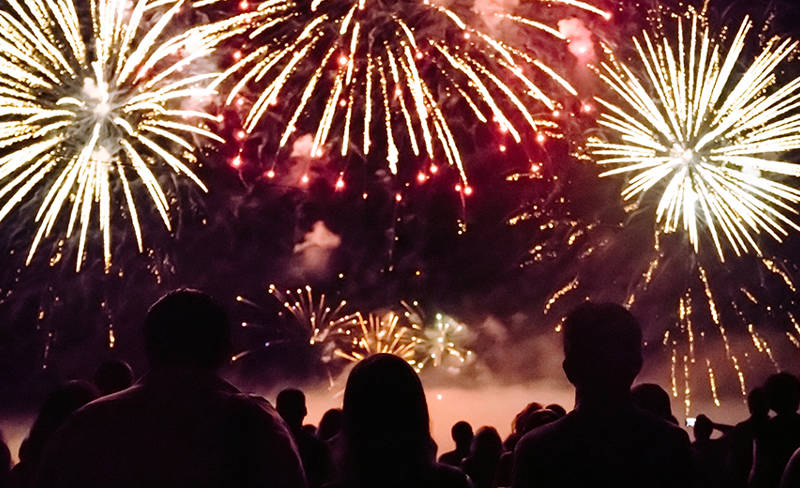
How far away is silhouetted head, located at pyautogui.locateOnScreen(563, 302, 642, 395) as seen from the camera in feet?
11.8

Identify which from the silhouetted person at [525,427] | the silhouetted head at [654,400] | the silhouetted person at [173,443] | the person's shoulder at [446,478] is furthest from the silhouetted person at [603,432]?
the silhouetted head at [654,400]

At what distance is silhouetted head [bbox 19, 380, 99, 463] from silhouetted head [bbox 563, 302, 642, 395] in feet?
8.04

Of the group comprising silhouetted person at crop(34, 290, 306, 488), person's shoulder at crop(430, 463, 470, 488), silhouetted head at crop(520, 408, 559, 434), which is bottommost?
person's shoulder at crop(430, 463, 470, 488)

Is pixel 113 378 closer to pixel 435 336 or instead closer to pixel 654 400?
pixel 654 400

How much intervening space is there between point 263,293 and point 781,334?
13092 mm

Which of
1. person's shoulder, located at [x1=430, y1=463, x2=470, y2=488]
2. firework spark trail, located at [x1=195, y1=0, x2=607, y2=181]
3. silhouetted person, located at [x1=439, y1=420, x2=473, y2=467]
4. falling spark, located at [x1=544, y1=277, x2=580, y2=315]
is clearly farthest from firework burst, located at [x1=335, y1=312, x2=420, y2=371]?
person's shoulder, located at [x1=430, y1=463, x2=470, y2=488]

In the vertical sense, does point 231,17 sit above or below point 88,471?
above

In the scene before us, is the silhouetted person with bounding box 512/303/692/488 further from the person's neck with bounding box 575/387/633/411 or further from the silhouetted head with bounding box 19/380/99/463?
the silhouetted head with bounding box 19/380/99/463

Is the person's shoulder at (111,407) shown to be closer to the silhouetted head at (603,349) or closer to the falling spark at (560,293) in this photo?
the silhouetted head at (603,349)

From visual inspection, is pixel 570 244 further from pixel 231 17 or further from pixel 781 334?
pixel 231 17

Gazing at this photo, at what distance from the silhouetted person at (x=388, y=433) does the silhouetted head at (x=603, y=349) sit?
2.29 ft

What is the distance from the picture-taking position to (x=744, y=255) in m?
21.8

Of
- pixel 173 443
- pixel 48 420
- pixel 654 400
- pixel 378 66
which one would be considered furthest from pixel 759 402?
pixel 378 66

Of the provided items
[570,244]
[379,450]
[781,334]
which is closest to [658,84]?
[570,244]
